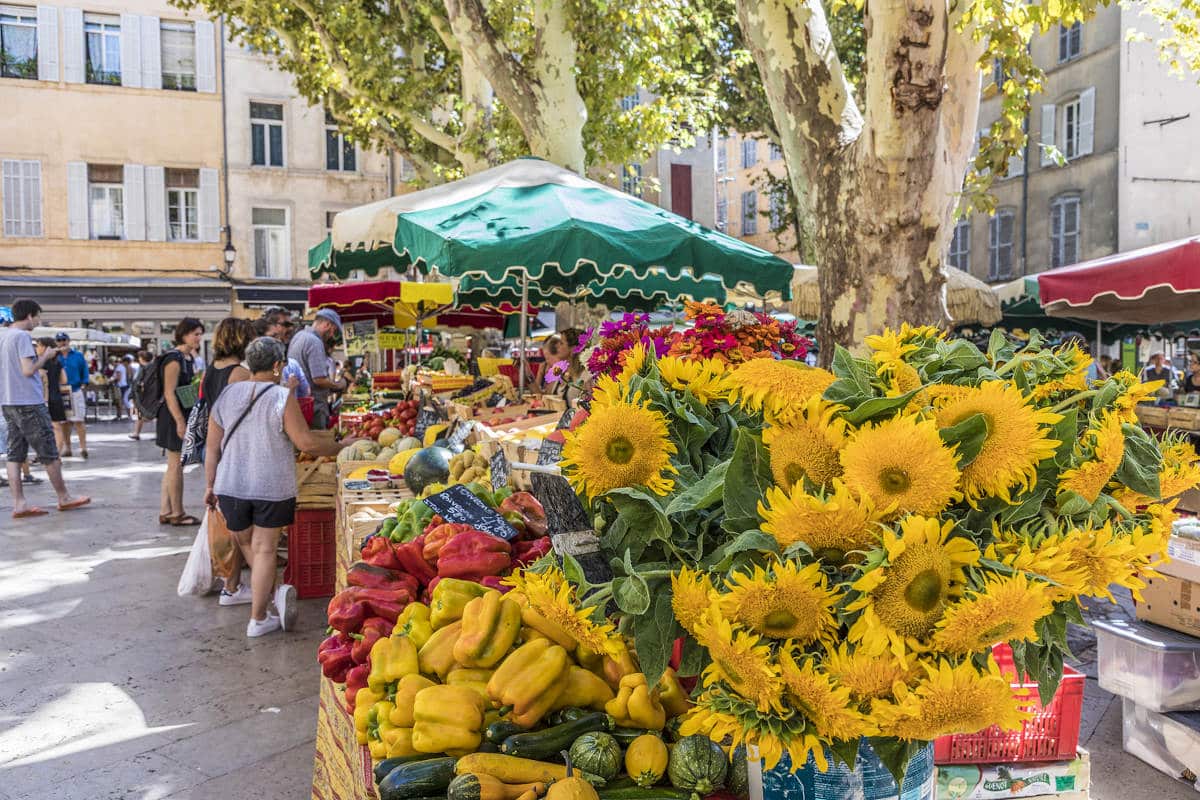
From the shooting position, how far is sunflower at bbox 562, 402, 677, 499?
1.71 meters

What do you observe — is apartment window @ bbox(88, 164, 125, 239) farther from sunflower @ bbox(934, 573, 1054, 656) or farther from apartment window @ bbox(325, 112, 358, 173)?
sunflower @ bbox(934, 573, 1054, 656)

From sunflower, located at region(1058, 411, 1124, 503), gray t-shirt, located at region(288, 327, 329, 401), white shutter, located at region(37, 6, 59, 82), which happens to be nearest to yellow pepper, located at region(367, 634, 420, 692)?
sunflower, located at region(1058, 411, 1124, 503)

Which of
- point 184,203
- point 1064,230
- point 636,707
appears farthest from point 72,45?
point 636,707

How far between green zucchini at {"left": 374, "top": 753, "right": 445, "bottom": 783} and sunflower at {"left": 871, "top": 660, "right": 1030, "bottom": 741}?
104cm

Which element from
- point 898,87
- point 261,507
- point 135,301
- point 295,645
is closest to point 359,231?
point 261,507

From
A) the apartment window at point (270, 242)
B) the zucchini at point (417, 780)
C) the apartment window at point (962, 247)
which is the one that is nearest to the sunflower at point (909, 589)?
the zucchini at point (417, 780)

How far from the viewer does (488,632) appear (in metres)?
2.17

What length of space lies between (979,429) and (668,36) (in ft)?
40.8

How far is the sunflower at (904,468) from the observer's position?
1.43m

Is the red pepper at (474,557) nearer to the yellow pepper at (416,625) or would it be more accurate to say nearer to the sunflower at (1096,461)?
the yellow pepper at (416,625)

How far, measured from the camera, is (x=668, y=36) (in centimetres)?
1273

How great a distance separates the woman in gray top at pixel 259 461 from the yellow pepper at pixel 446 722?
10.2 feet

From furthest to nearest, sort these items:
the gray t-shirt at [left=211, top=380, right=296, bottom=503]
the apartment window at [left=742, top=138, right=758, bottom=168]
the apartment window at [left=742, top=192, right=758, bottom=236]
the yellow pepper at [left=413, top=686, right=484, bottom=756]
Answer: the apartment window at [left=742, top=138, right=758, bottom=168]
the apartment window at [left=742, top=192, right=758, bottom=236]
the gray t-shirt at [left=211, top=380, right=296, bottom=503]
the yellow pepper at [left=413, top=686, right=484, bottom=756]

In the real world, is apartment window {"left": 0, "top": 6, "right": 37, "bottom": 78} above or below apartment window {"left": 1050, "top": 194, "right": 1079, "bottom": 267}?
above
